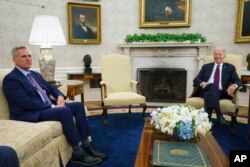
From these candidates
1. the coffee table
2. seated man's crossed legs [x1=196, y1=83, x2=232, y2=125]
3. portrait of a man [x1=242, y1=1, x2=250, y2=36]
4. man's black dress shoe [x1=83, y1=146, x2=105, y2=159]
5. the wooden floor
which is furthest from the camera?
portrait of a man [x1=242, y1=1, x2=250, y2=36]

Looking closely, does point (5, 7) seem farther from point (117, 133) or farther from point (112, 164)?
point (112, 164)

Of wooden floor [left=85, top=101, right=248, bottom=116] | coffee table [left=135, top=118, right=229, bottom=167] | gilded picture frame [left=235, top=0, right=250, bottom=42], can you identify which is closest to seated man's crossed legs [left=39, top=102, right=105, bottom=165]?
coffee table [left=135, top=118, right=229, bottom=167]

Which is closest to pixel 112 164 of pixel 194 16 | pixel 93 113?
pixel 93 113

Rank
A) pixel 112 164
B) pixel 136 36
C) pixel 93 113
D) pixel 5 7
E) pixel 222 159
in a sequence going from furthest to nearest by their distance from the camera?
1. pixel 136 36
2. pixel 5 7
3. pixel 93 113
4. pixel 112 164
5. pixel 222 159

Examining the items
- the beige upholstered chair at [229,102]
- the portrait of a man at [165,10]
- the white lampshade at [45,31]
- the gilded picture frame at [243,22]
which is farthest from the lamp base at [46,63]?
the gilded picture frame at [243,22]

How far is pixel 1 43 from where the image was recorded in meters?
4.56

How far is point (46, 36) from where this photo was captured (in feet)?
9.89

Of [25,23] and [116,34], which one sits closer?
[25,23]

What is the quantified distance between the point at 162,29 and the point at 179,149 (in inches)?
154

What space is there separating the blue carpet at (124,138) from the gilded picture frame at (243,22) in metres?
2.13

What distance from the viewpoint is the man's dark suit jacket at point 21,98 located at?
6.82 feet

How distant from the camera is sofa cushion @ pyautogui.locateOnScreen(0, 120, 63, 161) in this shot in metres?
1.58

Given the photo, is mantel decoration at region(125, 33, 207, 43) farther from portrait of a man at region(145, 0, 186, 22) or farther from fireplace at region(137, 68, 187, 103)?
fireplace at region(137, 68, 187, 103)

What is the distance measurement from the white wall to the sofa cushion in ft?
10.3
